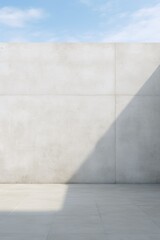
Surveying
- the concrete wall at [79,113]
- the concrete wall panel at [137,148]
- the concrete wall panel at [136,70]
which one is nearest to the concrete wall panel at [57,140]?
the concrete wall at [79,113]

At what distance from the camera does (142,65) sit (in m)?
12.2

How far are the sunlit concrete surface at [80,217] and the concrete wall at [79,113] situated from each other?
9.94ft

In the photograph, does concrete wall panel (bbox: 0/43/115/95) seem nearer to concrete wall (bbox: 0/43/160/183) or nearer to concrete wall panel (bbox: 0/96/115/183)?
concrete wall (bbox: 0/43/160/183)

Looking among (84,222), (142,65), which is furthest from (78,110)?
(84,222)

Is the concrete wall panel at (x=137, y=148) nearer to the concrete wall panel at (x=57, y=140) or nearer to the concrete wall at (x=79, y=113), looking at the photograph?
the concrete wall at (x=79, y=113)

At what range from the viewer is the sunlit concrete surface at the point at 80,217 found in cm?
480

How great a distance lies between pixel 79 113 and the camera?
39.4ft

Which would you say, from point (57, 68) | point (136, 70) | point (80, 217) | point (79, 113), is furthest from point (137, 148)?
point (80, 217)

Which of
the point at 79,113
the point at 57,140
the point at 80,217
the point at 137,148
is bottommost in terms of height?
the point at 80,217

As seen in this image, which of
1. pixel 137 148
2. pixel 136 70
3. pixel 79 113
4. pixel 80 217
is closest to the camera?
pixel 80 217

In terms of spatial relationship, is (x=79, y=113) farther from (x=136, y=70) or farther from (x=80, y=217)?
(x=80, y=217)

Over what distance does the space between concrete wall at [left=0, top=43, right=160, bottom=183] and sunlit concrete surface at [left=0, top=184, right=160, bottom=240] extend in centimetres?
303

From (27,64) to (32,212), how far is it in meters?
6.77

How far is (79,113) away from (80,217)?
635 cm
